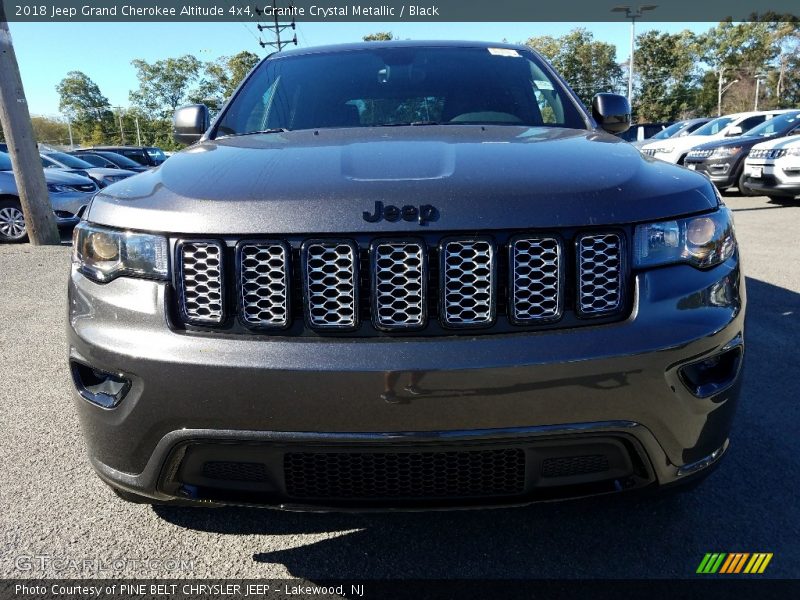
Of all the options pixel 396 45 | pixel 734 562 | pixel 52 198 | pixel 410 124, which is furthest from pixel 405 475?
pixel 52 198

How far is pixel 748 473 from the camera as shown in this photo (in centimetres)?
244

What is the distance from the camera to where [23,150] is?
26.7 ft

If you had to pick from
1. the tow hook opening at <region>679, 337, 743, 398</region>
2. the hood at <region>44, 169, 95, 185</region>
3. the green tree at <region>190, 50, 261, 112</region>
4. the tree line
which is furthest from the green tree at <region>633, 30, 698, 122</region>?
the tow hook opening at <region>679, 337, 743, 398</region>

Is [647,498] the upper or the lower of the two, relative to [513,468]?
lower

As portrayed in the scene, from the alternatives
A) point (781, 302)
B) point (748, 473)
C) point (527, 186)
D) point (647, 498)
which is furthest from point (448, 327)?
point (781, 302)

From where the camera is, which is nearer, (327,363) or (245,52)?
(327,363)

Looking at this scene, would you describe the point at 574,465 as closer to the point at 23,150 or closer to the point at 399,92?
the point at 399,92

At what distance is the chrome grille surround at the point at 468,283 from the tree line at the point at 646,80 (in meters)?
64.7

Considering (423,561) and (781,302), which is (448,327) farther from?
(781,302)

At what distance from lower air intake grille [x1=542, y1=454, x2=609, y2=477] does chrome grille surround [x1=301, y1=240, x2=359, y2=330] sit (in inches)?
24.3

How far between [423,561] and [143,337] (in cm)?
110

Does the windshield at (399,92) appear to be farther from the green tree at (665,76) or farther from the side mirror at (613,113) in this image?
the green tree at (665,76)

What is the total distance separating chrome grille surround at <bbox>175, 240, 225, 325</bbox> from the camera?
5.23ft

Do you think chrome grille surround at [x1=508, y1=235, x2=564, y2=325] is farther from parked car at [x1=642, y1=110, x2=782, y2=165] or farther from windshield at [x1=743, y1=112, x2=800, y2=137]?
windshield at [x1=743, y1=112, x2=800, y2=137]
